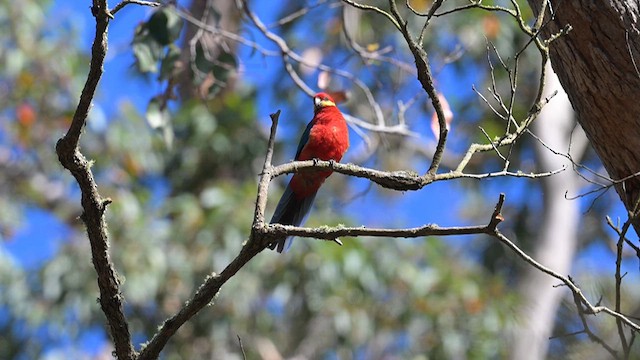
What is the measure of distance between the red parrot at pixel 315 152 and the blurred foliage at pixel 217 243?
8.01 ft

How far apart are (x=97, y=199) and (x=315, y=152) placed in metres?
2.43

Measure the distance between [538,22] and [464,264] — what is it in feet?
29.2

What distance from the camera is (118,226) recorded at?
8742 millimetres

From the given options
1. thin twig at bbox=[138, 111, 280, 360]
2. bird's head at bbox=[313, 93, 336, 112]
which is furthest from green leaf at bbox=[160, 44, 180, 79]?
thin twig at bbox=[138, 111, 280, 360]

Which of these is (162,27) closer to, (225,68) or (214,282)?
(225,68)

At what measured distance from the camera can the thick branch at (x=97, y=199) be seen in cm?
259

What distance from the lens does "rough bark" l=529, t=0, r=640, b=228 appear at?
9.87 feet

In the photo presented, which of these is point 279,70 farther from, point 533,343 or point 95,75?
point 95,75

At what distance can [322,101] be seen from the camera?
5508 mm

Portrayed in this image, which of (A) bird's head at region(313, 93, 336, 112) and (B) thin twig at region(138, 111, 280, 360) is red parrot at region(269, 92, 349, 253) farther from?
(B) thin twig at region(138, 111, 280, 360)

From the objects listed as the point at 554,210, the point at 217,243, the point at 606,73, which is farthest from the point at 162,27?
the point at 554,210

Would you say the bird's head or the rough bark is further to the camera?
the bird's head

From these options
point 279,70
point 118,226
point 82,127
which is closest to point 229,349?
point 118,226

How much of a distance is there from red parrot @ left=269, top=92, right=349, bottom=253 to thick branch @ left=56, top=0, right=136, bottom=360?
1694 millimetres
